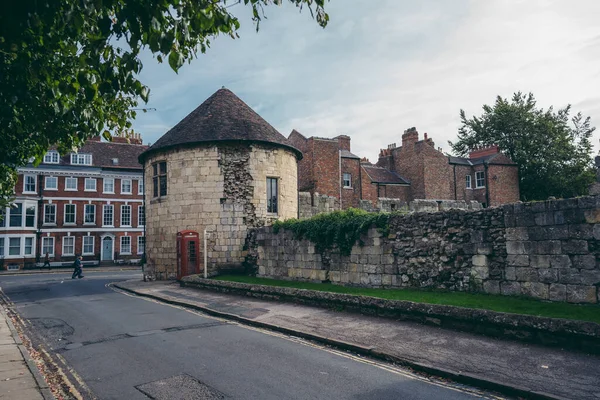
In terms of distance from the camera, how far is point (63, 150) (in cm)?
848

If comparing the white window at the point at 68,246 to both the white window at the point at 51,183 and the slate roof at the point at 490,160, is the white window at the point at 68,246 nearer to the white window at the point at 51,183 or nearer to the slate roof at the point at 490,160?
the white window at the point at 51,183

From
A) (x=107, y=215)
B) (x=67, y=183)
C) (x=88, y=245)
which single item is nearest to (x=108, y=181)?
(x=107, y=215)

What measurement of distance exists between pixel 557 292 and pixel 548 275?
40 cm

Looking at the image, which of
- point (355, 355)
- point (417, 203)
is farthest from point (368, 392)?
point (417, 203)

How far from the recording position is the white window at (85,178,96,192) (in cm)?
4203

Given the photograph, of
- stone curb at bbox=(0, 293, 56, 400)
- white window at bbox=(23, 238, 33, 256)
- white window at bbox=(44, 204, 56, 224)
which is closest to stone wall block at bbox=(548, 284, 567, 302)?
stone curb at bbox=(0, 293, 56, 400)

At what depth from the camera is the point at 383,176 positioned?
122 feet

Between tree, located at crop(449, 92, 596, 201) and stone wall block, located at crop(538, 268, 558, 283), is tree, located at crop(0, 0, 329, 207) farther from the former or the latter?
tree, located at crop(449, 92, 596, 201)

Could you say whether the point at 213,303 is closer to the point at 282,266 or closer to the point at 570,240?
the point at 282,266

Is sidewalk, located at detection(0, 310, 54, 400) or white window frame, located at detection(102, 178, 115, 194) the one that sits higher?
white window frame, located at detection(102, 178, 115, 194)

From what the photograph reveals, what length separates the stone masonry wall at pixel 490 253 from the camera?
867cm

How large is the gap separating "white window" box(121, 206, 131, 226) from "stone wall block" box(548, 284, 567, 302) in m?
42.7

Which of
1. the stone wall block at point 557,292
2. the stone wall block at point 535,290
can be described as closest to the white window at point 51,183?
the stone wall block at point 535,290

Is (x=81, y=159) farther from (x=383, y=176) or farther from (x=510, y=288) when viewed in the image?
(x=510, y=288)
